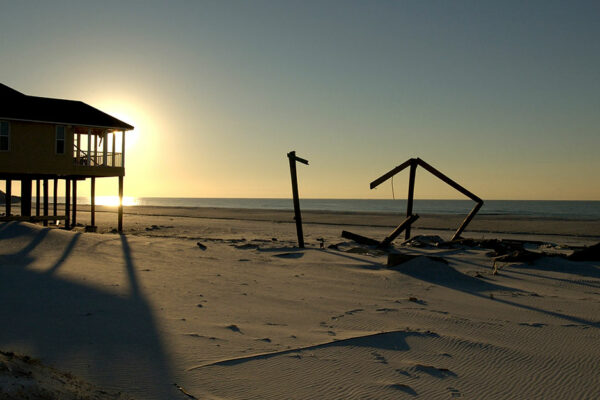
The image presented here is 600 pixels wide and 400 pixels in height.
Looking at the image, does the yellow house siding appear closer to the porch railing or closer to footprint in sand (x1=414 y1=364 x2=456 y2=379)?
the porch railing

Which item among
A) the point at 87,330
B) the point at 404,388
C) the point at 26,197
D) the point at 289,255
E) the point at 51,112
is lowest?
the point at 404,388

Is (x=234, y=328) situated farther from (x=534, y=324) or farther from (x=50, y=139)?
(x=50, y=139)

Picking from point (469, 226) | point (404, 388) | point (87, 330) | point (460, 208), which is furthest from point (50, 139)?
point (460, 208)

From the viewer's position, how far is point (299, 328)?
241 inches

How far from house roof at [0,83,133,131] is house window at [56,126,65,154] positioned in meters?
0.43

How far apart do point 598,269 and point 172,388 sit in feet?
38.8

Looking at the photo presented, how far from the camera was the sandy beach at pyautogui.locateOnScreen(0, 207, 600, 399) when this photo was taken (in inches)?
172

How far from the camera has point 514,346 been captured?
5.57 m

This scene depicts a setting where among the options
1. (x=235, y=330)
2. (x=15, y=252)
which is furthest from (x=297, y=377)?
(x=15, y=252)

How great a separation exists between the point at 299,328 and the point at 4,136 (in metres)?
20.3

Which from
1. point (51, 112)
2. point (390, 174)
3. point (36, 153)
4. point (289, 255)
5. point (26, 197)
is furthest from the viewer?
point (26, 197)

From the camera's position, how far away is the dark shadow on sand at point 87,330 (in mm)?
4316

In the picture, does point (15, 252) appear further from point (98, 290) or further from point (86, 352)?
point (86, 352)

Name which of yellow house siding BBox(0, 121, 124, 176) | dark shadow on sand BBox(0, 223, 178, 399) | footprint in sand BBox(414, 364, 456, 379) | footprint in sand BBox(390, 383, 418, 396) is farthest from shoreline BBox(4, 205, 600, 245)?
footprint in sand BBox(390, 383, 418, 396)
